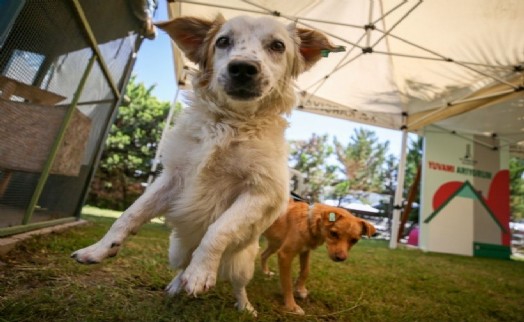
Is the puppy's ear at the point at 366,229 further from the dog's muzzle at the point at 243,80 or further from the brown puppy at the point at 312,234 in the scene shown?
the dog's muzzle at the point at 243,80

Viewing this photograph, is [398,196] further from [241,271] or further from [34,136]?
[34,136]

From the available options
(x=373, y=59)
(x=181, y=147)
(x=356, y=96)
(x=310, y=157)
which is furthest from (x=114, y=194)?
(x=310, y=157)

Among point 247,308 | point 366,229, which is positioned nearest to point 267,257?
point 366,229

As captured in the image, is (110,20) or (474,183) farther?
(474,183)

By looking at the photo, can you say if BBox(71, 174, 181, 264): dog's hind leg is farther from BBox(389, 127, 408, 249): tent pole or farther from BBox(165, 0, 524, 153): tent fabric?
BBox(389, 127, 408, 249): tent pole

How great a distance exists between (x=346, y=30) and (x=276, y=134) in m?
5.46

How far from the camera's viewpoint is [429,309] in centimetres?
303

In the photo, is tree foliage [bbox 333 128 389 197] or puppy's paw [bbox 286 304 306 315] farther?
tree foliage [bbox 333 128 389 197]

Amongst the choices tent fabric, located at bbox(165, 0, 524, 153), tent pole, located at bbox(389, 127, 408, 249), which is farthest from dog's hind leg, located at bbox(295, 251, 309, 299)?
tent pole, located at bbox(389, 127, 408, 249)

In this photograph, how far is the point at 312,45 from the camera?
8.14ft

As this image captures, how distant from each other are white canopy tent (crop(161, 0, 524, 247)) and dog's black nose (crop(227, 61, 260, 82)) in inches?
84.4

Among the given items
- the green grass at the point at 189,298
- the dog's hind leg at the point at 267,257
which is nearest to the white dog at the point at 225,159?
the green grass at the point at 189,298

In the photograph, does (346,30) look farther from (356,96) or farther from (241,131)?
(241,131)

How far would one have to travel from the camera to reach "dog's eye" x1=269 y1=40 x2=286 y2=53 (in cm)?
218
